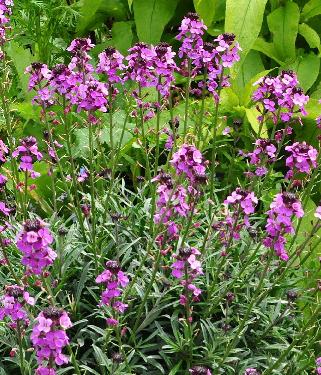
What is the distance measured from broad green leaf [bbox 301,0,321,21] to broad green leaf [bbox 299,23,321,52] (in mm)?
108

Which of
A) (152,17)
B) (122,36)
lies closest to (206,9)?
(152,17)

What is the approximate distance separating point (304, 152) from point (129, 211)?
1220mm

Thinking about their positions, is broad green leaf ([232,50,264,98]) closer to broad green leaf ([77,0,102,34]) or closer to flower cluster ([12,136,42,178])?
broad green leaf ([77,0,102,34])

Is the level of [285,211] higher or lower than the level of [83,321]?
higher

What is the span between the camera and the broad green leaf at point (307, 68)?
14.3 feet

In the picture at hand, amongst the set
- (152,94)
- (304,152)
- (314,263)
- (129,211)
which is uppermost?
(304,152)

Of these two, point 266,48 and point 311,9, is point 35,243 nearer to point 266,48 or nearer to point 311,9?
point 266,48

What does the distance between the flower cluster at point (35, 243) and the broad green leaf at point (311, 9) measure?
3274 mm

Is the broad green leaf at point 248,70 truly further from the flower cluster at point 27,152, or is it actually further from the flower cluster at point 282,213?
the flower cluster at point 282,213

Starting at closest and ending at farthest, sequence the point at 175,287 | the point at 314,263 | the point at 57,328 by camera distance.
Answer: the point at 57,328
the point at 175,287
the point at 314,263

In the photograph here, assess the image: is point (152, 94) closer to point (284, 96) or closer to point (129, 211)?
point (129, 211)

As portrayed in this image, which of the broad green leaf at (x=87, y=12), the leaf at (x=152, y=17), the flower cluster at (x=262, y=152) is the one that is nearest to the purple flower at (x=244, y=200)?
the flower cluster at (x=262, y=152)

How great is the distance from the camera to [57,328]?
5.61ft

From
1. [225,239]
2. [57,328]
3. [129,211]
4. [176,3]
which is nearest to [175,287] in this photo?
[225,239]
